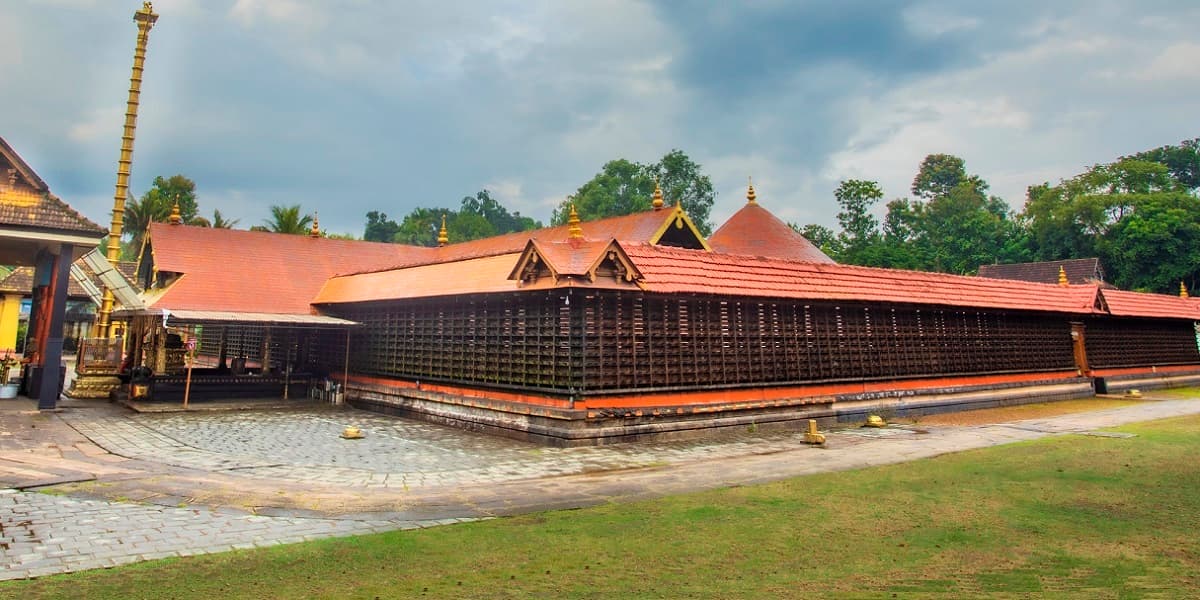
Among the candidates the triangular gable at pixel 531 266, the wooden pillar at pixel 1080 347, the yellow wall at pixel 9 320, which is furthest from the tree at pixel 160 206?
the wooden pillar at pixel 1080 347

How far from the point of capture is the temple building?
12453 millimetres

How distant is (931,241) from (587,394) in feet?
215

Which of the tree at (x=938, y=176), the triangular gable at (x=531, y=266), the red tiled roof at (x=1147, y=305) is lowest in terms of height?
the triangular gable at (x=531, y=266)

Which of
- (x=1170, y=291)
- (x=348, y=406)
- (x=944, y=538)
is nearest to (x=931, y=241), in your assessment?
(x=1170, y=291)

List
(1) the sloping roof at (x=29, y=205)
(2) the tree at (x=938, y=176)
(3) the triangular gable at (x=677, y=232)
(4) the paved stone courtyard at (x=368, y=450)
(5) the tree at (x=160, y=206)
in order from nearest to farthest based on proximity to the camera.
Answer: (4) the paved stone courtyard at (x=368, y=450)
(1) the sloping roof at (x=29, y=205)
(3) the triangular gable at (x=677, y=232)
(5) the tree at (x=160, y=206)
(2) the tree at (x=938, y=176)

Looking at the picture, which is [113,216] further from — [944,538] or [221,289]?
[944,538]

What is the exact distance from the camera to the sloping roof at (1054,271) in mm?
48141

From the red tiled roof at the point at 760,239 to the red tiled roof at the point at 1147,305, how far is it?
1028cm

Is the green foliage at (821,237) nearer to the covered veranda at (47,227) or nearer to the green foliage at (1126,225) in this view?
the green foliage at (1126,225)

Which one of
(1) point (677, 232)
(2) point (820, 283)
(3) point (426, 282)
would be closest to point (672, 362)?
(2) point (820, 283)

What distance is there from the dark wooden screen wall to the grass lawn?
4.86 m

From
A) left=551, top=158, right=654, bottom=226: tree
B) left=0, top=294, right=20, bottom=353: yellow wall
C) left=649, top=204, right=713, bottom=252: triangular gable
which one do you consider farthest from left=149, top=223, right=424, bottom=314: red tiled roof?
left=551, top=158, right=654, bottom=226: tree

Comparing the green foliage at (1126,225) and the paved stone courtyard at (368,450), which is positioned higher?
the green foliage at (1126,225)

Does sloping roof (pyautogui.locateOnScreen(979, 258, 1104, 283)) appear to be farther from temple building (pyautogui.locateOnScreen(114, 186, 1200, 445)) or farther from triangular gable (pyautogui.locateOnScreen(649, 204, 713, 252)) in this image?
triangular gable (pyautogui.locateOnScreen(649, 204, 713, 252))
